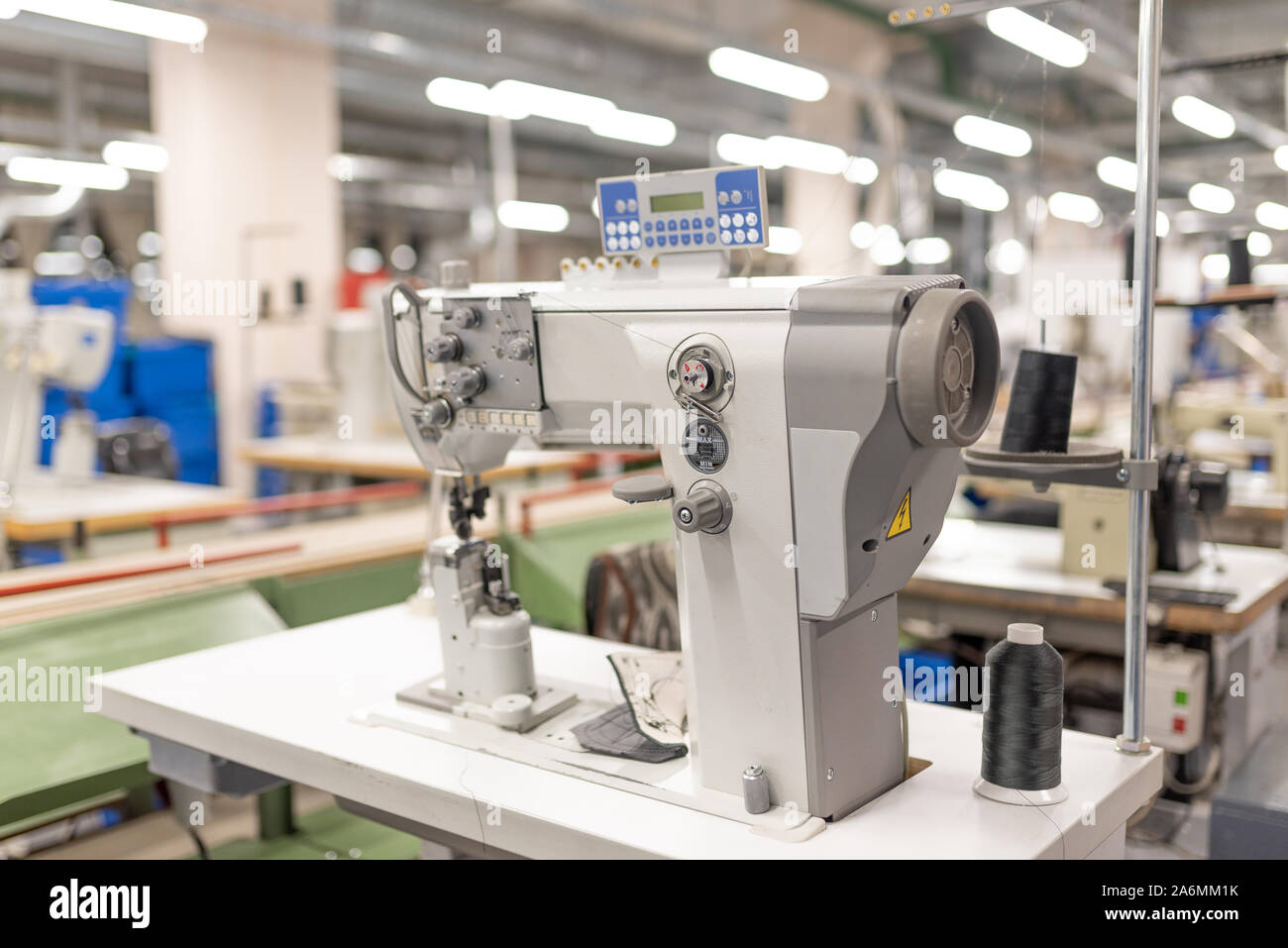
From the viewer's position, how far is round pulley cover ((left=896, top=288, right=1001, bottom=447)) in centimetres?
123

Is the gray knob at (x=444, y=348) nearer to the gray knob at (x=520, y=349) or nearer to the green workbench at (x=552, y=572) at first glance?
the gray knob at (x=520, y=349)

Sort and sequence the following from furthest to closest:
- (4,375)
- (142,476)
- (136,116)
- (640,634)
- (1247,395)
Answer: (136,116)
(1247,395)
(142,476)
(4,375)
(640,634)

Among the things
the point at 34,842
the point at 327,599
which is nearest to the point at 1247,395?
the point at 327,599

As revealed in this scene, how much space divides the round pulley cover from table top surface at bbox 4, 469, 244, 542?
318cm

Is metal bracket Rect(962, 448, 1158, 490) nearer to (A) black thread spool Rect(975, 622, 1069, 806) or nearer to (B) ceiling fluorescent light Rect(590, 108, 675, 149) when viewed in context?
(A) black thread spool Rect(975, 622, 1069, 806)

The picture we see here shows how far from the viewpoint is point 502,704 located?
1.70 m

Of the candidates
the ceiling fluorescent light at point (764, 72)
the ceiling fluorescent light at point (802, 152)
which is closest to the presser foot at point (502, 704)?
the ceiling fluorescent light at point (764, 72)

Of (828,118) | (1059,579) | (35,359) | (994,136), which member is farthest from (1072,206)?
(35,359)

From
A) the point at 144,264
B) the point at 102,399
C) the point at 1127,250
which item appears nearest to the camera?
the point at 1127,250

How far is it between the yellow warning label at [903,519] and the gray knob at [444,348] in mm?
718

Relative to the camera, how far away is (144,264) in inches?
706

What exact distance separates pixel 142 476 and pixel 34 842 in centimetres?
203

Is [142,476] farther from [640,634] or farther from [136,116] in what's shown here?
[136,116]

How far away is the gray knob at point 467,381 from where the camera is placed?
1663 millimetres
